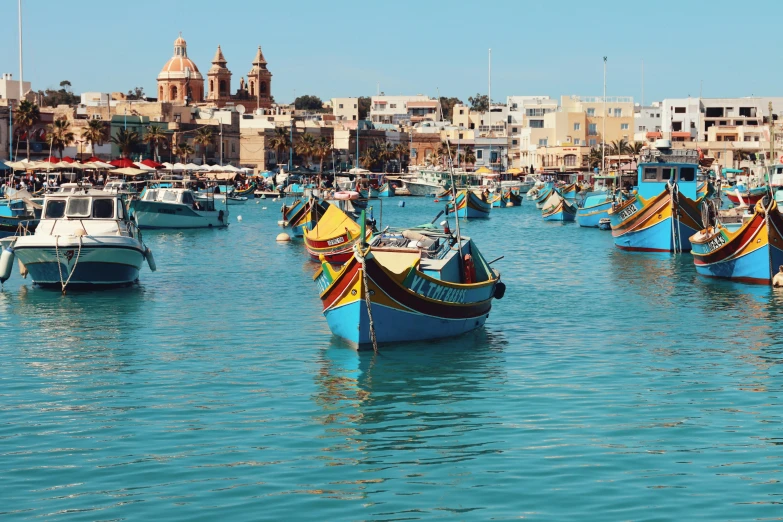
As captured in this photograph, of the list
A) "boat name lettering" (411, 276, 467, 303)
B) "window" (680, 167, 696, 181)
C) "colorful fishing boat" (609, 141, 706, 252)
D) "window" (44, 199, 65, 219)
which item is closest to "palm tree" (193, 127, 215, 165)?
"colorful fishing boat" (609, 141, 706, 252)

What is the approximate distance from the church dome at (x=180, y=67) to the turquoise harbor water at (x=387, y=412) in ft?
475

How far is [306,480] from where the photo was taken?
50.1 feet

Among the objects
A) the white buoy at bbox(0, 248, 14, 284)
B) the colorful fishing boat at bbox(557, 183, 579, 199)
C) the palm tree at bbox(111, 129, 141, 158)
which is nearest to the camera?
the white buoy at bbox(0, 248, 14, 284)

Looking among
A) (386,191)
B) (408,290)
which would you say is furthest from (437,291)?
(386,191)

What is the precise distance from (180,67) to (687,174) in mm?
132671

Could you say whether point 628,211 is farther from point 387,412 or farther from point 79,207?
point 387,412

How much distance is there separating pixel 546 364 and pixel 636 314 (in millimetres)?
8994

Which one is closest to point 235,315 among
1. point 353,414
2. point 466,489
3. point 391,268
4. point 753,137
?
point 391,268

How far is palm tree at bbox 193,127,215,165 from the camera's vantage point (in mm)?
138650

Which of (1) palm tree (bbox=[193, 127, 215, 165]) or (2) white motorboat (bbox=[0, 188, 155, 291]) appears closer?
(2) white motorboat (bbox=[0, 188, 155, 291])

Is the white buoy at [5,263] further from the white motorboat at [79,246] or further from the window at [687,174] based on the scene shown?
the window at [687,174]

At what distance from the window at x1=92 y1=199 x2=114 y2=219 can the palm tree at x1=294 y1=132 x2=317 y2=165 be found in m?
115

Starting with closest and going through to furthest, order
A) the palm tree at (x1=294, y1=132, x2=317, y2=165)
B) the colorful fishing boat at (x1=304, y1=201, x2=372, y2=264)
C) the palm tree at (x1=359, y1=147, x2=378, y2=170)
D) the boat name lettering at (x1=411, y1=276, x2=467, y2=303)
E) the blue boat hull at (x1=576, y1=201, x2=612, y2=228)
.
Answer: the boat name lettering at (x1=411, y1=276, x2=467, y2=303) < the colorful fishing boat at (x1=304, y1=201, x2=372, y2=264) < the blue boat hull at (x1=576, y1=201, x2=612, y2=228) < the palm tree at (x1=294, y1=132, x2=317, y2=165) < the palm tree at (x1=359, y1=147, x2=378, y2=170)

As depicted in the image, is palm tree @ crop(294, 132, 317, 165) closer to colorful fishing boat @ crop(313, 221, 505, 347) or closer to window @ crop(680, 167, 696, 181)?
window @ crop(680, 167, 696, 181)
